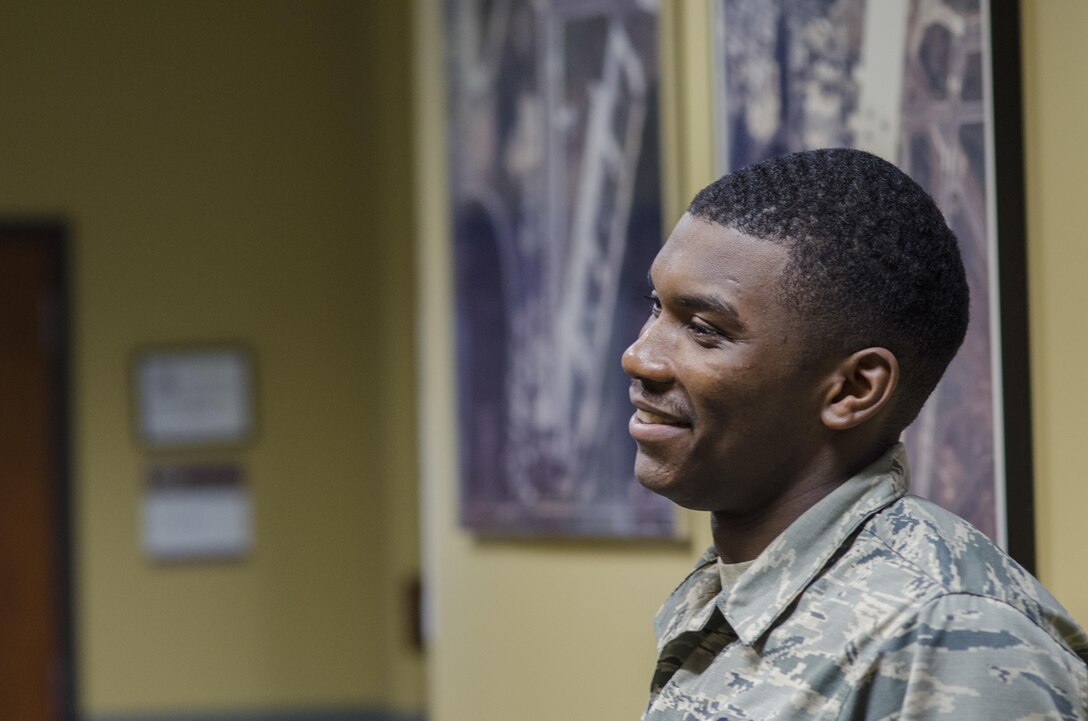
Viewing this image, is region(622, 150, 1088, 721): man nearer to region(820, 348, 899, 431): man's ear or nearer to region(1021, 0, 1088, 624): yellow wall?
region(820, 348, 899, 431): man's ear

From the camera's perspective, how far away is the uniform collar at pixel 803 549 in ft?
3.55

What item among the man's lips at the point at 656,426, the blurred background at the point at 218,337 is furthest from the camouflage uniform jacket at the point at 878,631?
the blurred background at the point at 218,337

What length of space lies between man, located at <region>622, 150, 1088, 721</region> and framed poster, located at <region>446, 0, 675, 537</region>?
1272 millimetres

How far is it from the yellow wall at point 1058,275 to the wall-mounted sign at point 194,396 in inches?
148

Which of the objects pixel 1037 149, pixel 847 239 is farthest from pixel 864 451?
pixel 1037 149

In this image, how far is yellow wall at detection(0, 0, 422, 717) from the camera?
498 centimetres

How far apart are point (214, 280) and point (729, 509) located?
162 inches

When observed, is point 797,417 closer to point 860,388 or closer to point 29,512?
point 860,388

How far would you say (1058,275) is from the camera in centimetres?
160

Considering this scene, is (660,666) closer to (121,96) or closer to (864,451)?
(864,451)

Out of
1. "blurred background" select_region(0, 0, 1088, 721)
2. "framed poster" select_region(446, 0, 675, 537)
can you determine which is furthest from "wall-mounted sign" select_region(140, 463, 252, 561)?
"framed poster" select_region(446, 0, 675, 537)

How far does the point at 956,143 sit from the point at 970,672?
0.96 metres

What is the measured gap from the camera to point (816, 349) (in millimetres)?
1127

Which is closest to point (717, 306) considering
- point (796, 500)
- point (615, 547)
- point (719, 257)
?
point (719, 257)
